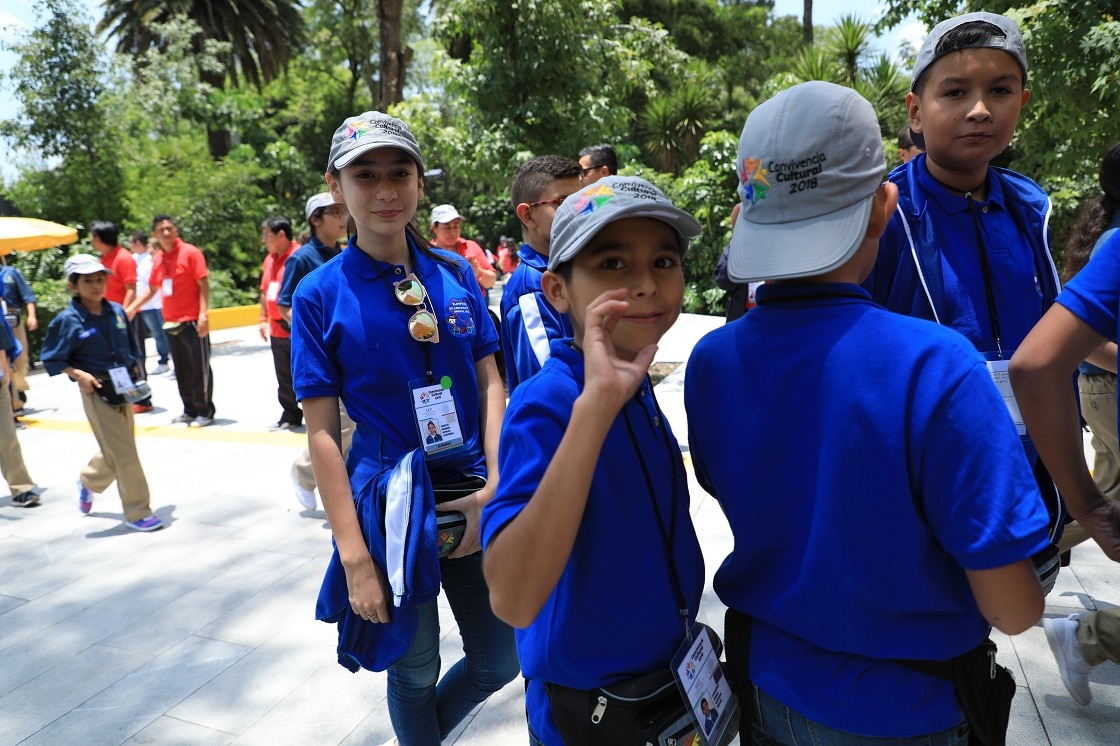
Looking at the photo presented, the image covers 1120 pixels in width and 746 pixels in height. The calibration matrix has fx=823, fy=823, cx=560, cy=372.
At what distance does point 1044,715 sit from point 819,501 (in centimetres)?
236

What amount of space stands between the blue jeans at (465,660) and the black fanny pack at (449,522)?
0.54 feet

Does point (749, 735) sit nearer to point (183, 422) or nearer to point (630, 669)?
point (630, 669)

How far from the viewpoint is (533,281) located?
9.75ft

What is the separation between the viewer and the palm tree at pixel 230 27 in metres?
26.0

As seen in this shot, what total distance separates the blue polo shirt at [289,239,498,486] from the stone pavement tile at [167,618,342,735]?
163 centimetres

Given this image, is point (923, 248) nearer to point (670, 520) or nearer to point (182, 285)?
point (670, 520)

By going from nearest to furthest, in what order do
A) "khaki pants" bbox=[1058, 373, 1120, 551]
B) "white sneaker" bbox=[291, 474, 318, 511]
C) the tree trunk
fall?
1. "khaki pants" bbox=[1058, 373, 1120, 551]
2. "white sneaker" bbox=[291, 474, 318, 511]
3. the tree trunk

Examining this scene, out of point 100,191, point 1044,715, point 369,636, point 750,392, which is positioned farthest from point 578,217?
point 100,191

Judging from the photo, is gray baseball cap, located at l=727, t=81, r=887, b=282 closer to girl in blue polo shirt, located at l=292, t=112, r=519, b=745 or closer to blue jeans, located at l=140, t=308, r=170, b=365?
girl in blue polo shirt, located at l=292, t=112, r=519, b=745

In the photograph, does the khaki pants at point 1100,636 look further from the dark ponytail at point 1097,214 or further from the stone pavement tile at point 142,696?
the stone pavement tile at point 142,696

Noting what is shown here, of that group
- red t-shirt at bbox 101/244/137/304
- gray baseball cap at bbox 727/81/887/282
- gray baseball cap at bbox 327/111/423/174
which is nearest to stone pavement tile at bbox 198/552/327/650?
gray baseball cap at bbox 327/111/423/174

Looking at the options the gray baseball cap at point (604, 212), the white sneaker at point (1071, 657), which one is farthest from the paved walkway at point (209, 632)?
the gray baseball cap at point (604, 212)

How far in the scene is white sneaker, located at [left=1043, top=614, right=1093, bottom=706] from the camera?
8.98 ft

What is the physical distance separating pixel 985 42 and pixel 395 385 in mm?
1645
